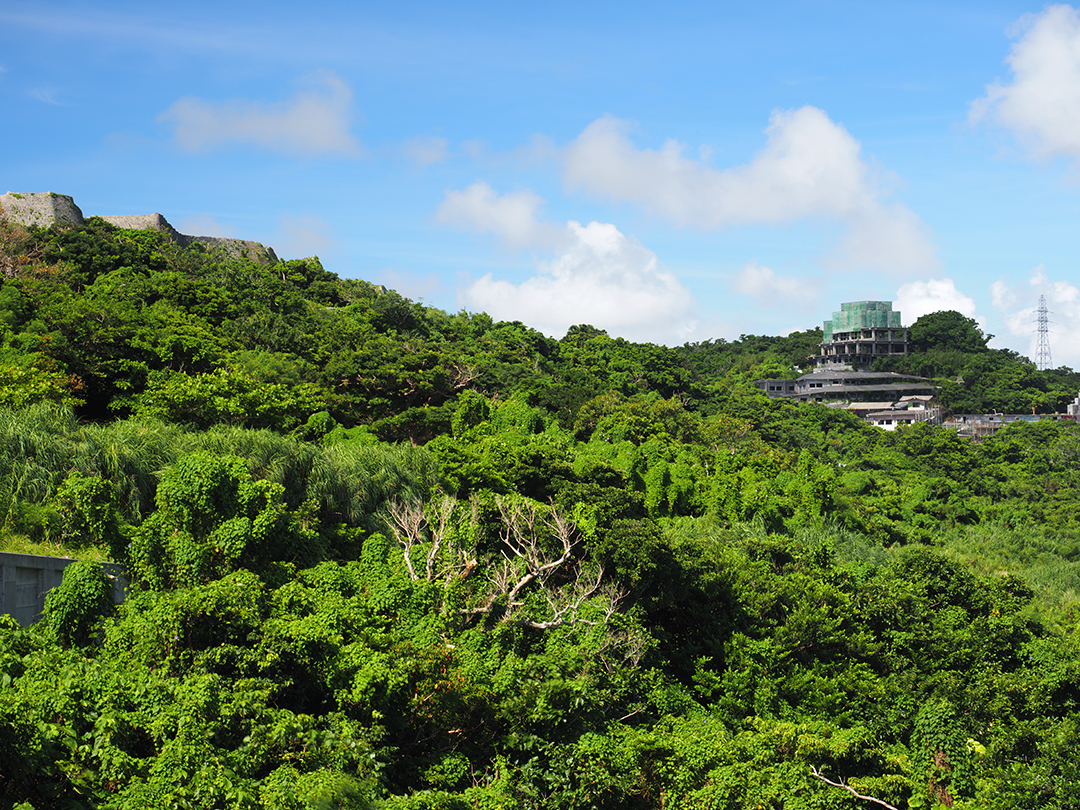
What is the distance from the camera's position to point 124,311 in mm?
26000

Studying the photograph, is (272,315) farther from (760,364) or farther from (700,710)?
(760,364)

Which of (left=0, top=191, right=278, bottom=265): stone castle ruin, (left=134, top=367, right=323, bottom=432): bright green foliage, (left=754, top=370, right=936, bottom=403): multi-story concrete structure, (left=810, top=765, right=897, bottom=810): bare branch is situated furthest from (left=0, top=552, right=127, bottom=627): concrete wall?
(left=754, top=370, right=936, bottom=403): multi-story concrete structure

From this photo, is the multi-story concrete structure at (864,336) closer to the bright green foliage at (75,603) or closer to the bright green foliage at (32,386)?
the bright green foliage at (32,386)

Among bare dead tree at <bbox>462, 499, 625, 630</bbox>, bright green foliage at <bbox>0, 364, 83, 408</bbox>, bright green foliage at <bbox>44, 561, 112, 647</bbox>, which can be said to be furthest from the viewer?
bright green foliage at <bbox>0, 364, 83, 408</bbox>

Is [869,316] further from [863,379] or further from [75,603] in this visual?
[75,603]

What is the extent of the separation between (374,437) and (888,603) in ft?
49.1

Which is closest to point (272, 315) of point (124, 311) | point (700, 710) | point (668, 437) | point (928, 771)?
point (124, 311)

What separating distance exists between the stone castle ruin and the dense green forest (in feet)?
15.9

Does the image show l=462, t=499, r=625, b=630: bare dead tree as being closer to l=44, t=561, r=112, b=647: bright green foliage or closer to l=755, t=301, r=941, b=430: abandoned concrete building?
l=44, t=561, r=112, b=647: bright green foliage

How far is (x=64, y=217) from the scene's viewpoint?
41.5 metres

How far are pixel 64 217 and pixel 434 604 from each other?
36.3 m

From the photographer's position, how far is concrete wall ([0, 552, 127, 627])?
12.4m

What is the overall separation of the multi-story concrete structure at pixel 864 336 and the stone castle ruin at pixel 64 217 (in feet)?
191

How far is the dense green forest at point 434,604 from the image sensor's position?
10.1m
